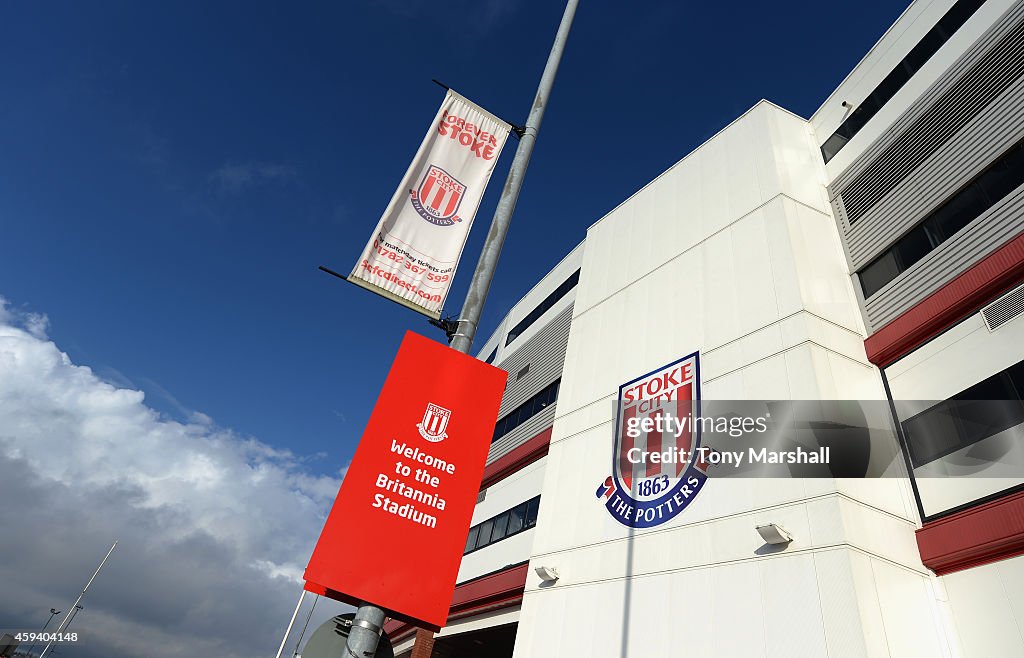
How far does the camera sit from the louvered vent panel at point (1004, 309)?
1132 cm

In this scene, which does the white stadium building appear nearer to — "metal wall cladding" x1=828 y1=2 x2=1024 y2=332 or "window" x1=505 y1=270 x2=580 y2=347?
"metal wall cladding" x1=828 y1=2 x2=1024 y2=332

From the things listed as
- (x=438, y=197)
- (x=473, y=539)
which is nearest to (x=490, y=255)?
(x=438, y=197)

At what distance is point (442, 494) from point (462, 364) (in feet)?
4.91

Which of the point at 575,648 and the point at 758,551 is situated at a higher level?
the point at 758,551

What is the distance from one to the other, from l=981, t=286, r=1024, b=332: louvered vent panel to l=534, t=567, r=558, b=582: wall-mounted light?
1125cm

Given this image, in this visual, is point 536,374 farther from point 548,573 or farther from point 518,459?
point 548,573

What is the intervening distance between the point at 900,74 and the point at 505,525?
19.6m

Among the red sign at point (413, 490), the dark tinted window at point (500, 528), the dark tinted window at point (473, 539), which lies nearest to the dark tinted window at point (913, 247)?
the red sign at point (413, 490)

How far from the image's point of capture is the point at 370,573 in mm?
5488

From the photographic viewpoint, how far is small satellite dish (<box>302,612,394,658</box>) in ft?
16.2

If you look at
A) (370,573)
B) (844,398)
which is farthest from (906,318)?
(370,573)

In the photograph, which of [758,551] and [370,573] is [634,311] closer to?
[758,551]

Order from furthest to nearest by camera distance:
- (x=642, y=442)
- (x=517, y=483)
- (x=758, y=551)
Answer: (x=517, y=483) → (x=642, y=442) → (x=758, y=551)

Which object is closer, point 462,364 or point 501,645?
point 462,364
